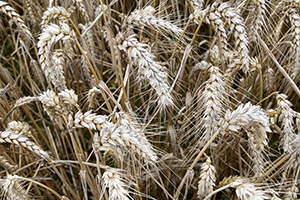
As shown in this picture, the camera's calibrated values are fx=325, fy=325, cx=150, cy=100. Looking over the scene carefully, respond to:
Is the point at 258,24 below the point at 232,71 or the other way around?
the other way around

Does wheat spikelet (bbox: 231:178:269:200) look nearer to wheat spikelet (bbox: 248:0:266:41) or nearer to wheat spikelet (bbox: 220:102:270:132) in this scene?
wheat spikelet (bbox: 220:102:270:132)

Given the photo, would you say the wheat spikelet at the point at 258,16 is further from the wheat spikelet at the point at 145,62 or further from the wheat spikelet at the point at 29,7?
the wheat spikelet at the point at 29,7

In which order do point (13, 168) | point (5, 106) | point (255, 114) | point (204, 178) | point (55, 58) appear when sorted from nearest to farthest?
point (255, 114) → point (204, 178) → point (55, 58) → point (13, 168) → point (5, 106)

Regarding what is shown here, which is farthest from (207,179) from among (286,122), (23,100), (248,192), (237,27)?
(23,100)

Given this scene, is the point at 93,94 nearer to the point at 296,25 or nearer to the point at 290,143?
the point at 290,143

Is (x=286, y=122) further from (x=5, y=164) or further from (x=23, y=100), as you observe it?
(x=5, y=164)

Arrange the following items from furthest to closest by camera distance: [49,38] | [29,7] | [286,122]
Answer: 1. [29,7]
2. [286,122]
3. [49,38]

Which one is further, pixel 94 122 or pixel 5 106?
pixel 5 106

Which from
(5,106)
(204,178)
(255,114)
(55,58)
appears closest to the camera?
(255,114)

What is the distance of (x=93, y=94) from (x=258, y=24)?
0.86m

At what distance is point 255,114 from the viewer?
3.41 ft

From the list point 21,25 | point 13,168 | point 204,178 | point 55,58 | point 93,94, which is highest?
point 21,25

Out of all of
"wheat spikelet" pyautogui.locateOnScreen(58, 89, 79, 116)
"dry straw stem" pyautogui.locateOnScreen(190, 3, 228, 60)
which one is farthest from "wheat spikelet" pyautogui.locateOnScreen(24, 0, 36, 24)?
"dry straw stem" pyautogui.locateOnScreen(190, 3, 228, 60)

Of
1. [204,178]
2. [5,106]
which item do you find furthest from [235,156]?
[5,106]
